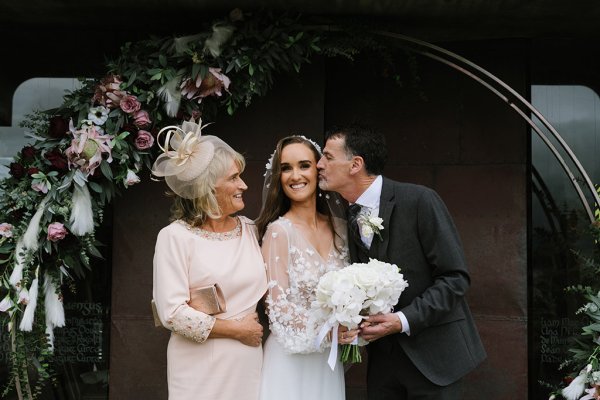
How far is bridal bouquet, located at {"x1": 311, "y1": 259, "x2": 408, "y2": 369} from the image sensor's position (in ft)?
10.6

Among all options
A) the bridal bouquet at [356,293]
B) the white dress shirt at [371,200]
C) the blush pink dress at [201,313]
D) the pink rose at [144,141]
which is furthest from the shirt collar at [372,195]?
the pink rose at [144,141]

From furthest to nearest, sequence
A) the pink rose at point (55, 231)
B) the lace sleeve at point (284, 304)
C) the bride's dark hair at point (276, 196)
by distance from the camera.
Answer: the pink rose at point (55, 231)
the bride's dark hair at point (276, 196)
the lace sleeve at point (284, 304)

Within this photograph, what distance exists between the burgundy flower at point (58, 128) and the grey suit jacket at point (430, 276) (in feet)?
6.71

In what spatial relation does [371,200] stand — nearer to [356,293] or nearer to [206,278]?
[356,293]

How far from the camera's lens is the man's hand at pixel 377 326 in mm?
3375

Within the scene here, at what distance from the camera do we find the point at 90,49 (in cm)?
528

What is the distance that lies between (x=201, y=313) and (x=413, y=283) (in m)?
1.04

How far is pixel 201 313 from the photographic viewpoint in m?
3.45

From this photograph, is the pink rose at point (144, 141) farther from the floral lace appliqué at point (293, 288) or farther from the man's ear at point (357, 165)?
the man's ear at point (357, 165)

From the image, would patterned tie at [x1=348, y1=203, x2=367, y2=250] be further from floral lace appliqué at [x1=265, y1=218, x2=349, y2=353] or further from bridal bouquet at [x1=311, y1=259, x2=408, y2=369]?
bridal bouquet at [x1=311, y1=259, x2=408, y2=369]

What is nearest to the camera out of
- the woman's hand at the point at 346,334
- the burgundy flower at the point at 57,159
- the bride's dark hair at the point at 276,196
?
the woman's hand at the point at 346,334

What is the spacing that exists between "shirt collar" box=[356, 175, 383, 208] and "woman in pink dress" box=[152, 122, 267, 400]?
60 centimetres

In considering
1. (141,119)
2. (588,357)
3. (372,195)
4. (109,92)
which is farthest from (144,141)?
(588,357)

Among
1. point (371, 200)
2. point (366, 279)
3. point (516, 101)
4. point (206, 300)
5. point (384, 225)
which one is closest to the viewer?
point (366, 279)
